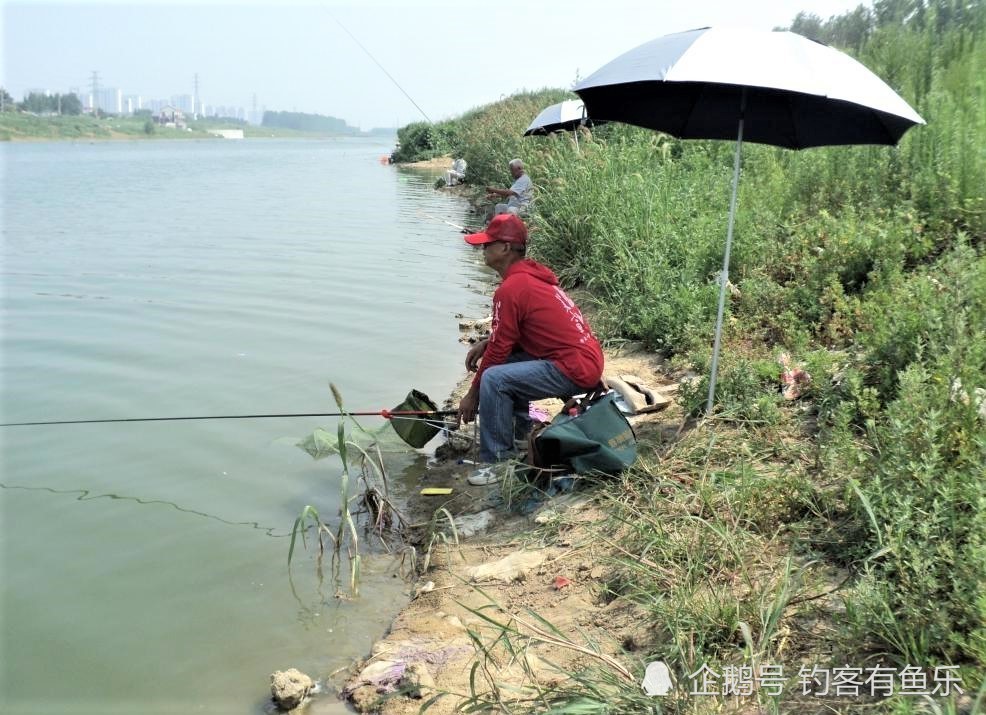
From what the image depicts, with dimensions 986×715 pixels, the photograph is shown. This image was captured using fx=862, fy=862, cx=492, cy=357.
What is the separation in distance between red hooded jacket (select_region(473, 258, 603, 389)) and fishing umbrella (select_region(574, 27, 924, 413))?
758 millimetres

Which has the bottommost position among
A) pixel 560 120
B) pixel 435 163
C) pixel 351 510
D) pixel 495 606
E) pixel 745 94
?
pixel 351 510

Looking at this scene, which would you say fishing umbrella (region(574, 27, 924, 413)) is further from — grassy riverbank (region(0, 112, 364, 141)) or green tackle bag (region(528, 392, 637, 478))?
grassy riverbank (region(0, 112, 364, 141))

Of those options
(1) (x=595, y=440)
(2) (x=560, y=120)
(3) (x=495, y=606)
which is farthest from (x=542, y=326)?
(2) (x=560, y=120)

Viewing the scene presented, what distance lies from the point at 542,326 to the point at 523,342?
197 mm

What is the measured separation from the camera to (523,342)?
5.23 metres

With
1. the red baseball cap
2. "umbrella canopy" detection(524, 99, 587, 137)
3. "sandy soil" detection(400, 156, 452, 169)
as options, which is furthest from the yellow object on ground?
"sandy soil" detection(400, 156, 452, 169)

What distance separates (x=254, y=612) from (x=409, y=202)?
856 inches

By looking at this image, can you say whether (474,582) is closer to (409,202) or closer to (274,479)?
(274,479)

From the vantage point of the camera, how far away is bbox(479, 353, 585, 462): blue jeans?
5.09 m

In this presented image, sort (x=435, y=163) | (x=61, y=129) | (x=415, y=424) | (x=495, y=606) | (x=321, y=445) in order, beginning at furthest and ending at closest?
1. (x=61, y=129)
2. (x=435, y=163)
3. (x=321, y=445)
4. (x=415, y=424)
5. (x=495, y=606)

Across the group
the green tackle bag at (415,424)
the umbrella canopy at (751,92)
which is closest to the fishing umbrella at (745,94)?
the umbrella canopy at (751,92)

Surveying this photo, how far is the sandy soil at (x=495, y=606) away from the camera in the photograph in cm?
325

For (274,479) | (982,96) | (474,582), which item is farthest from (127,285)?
(982,96)

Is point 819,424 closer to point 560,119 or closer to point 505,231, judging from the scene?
point 505,231
